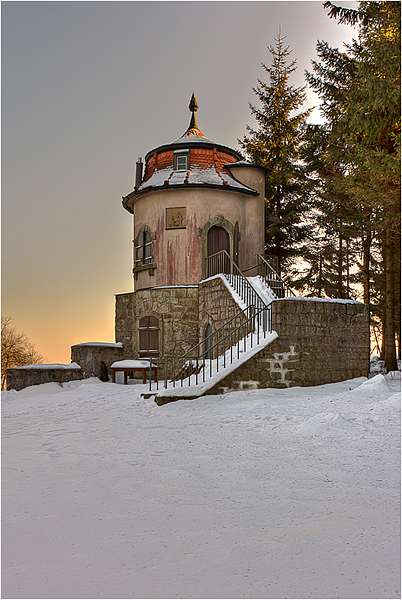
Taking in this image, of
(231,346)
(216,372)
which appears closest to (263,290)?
(231,346)

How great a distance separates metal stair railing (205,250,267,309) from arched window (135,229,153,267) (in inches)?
102

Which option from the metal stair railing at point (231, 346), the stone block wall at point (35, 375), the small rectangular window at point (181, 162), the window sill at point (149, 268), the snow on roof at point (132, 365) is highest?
the small rectangular window at point (181, 162)

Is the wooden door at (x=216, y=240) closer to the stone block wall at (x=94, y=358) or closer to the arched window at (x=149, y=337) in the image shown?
the arched window at (x=149, y=337)

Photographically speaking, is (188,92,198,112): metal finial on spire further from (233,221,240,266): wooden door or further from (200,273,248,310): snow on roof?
(200,273,248,310): snow on roof

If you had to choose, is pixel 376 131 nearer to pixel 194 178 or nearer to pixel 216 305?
pixel 216 305

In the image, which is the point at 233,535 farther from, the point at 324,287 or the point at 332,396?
the point at 324,287

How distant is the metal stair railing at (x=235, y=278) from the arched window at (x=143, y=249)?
2593mm

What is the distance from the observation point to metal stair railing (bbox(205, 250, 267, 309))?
526 inches

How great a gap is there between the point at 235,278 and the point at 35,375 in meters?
6.98

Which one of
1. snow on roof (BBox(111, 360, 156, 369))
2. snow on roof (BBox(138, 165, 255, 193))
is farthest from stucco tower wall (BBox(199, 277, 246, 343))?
snow on roof (BBox(138, 165, 255, 193))

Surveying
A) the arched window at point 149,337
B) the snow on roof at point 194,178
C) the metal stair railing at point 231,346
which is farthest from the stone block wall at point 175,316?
the snow on roof at point 194,178

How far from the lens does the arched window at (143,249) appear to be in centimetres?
1941

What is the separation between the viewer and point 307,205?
2405 centimetres

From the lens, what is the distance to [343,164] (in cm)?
1950
